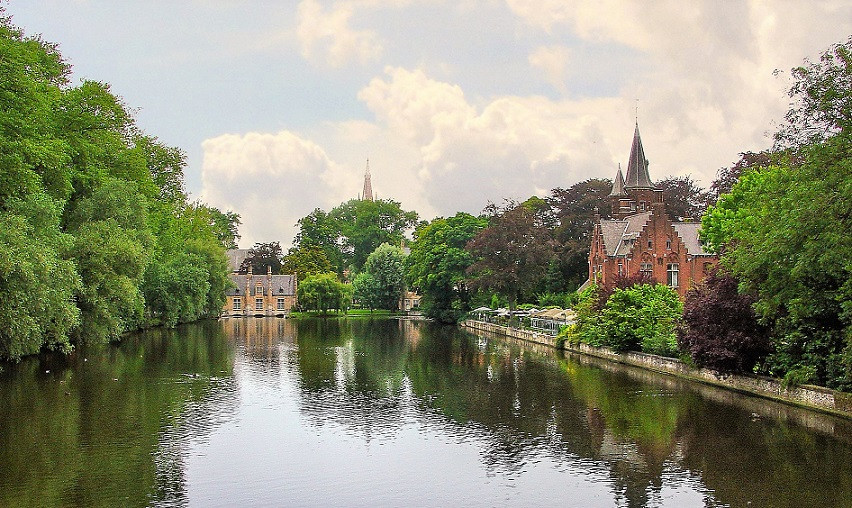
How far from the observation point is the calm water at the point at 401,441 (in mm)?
13047

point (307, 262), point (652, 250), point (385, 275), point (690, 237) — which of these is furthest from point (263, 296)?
point (690, 237)

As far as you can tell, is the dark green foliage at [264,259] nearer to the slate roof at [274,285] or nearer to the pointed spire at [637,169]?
the slate roof at [274,285]

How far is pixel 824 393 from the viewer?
20141 mm

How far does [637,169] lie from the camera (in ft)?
207

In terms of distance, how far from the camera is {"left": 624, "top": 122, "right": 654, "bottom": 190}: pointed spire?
6275 cm

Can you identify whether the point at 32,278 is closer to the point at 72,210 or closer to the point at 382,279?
the point at 72,210

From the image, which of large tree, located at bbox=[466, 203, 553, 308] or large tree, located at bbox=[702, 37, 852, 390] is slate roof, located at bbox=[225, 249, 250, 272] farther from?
large tree, located at bbox=[702, 37, 852, 390]

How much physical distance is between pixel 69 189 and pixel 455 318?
44.8m

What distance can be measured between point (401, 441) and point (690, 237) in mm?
40924

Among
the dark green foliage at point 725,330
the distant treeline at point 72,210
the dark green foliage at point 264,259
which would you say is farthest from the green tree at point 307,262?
the dark green foliage at point 725,330

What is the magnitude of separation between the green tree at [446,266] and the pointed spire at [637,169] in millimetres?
13235

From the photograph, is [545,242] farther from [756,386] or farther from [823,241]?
[823,241]

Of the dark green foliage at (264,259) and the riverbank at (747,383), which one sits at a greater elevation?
the dark green foliage at (264,259)

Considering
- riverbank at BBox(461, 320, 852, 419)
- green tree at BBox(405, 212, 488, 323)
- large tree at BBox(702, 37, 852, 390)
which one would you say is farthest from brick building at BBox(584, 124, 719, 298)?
large tree at BBox(702, 37, 852, 390)
